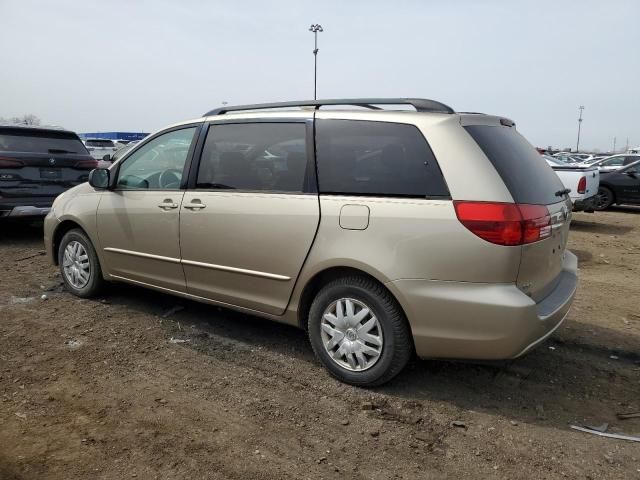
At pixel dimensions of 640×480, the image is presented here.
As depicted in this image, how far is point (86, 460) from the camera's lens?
2.59m

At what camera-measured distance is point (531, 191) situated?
3113mm

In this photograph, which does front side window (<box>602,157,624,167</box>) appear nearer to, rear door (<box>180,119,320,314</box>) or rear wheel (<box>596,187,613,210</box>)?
rear wheel (<box>596,187,613,210</box>)

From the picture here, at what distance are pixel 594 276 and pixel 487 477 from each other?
4726 millimetres

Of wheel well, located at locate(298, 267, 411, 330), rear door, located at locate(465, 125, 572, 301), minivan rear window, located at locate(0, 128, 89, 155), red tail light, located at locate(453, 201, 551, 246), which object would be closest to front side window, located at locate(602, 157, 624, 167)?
minivan rear window, located at locate(0, 128, 89, 155)

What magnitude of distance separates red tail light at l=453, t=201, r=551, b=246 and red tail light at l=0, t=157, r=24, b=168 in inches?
269

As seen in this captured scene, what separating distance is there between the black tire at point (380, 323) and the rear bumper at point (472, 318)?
89 mm

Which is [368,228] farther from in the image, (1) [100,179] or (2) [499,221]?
(1) [100,179]

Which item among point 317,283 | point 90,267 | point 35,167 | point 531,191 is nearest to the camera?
point 531,191

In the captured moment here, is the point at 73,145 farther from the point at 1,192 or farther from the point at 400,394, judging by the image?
the point at 400,394

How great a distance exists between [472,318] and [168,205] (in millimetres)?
2489

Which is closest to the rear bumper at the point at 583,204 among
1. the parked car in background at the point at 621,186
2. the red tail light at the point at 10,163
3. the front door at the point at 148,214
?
the parked car in background at the point at 621,186

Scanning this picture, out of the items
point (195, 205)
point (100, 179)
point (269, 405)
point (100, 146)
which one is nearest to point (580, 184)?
point (195, 205)

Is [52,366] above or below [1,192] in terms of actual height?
below

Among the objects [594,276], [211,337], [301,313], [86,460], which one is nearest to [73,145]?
[211,337]
